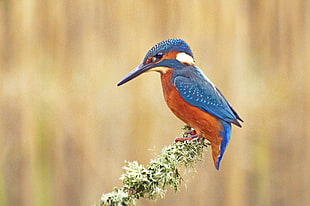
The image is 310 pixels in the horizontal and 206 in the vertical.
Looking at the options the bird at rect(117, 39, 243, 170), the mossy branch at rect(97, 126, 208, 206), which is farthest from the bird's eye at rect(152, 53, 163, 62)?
the mossy branch at rect(97, 126, 208, 206)

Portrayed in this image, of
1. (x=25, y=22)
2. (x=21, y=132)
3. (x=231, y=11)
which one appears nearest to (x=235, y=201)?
(x=231, y=11)

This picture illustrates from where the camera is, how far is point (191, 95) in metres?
0.76

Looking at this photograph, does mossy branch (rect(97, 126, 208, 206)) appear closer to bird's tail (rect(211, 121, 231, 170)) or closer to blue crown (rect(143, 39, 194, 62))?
bird's tail (rect(211, 121, 231, 170))

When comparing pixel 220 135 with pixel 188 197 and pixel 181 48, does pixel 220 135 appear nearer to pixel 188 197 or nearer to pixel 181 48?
pixel 181 48

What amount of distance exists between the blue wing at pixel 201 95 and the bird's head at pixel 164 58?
0.07ft

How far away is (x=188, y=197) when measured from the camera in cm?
147

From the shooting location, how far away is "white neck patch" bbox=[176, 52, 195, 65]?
0.78m

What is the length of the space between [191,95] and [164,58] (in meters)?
0.08

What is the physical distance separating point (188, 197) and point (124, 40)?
0.55 meters

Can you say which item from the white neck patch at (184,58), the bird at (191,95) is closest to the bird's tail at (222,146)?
the bird at (191,95)

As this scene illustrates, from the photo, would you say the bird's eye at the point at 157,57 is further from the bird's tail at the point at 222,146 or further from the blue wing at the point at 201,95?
Answer: the bird's tail at the point at 222,146

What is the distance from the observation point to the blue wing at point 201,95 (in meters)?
0.77

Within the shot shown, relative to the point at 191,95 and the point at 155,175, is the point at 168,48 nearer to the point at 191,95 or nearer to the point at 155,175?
the point at 191,95

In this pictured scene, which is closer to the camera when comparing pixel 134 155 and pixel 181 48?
pixel 181 48
